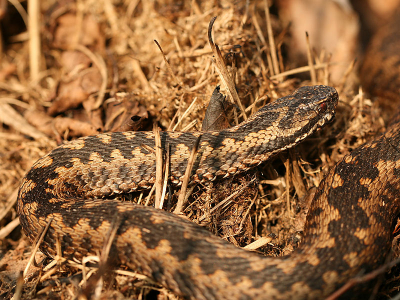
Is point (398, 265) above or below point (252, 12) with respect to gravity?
below

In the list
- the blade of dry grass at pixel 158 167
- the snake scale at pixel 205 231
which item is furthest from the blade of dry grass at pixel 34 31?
the blade of dry grass at pixel 158 167

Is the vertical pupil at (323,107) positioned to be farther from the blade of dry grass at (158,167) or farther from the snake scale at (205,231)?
the blade of dry grass at (158,167)

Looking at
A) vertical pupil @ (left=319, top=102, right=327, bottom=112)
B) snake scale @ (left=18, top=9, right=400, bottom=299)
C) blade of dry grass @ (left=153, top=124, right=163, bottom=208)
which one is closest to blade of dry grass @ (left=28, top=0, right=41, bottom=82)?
snake scale @ (left=18, top=9, right=400, bottom=299)

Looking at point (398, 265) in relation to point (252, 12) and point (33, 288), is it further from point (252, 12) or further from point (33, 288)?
point (252, 12)

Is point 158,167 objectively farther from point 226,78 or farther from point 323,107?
point 323,107

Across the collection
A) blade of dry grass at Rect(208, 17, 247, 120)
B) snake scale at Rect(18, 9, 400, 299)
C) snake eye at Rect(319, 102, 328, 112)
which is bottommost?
snake scale at Rect(18, 9, 400, 299)

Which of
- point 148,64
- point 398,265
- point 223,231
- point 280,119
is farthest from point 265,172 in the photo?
point 148,64

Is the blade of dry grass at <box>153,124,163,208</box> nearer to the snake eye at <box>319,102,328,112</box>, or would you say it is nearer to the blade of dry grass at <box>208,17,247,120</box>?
the blade of dry grass at <box>208,17,247,120</box>

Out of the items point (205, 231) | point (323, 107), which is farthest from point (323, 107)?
point (205, 231)
